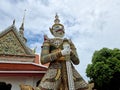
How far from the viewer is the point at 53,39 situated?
3.22 metres

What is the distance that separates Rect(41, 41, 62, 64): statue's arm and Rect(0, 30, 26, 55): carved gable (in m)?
3.42

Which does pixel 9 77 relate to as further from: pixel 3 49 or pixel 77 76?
pixel 3 49

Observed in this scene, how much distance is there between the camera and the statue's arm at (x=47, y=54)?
2797 millimetres

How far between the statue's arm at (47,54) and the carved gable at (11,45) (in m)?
3.42

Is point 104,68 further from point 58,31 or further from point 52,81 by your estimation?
point 52,81

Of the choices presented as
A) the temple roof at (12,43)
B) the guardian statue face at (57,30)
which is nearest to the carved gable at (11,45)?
the temple roof at (12,43)

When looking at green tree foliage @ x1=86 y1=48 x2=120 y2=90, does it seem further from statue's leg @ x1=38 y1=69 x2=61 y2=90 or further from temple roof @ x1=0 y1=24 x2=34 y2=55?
statue's leg @ x1=38 y1=69 x2=61 y2=90

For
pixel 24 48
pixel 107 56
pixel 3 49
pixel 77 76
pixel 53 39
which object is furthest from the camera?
pixel 107 56

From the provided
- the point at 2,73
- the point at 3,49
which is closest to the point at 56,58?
the point at 2,73

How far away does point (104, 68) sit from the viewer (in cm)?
939

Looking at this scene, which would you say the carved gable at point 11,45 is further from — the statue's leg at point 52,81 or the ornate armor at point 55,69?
the statue's leg at point 52,81

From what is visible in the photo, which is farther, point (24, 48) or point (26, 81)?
point (24, 48)

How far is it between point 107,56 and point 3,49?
20.1 ft

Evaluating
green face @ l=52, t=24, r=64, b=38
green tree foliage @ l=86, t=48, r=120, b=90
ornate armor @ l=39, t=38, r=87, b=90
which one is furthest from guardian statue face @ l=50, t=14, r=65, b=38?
green tree foliage @ l=86, t=48, r=120, b=90
